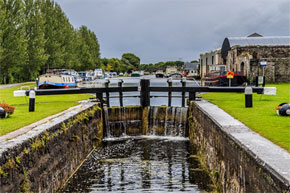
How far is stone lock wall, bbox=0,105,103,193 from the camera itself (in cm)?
648

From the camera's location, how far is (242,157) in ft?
21.6

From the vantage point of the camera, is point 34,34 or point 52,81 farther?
point 34,34

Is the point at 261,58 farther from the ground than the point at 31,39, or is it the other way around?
the point at 31,39

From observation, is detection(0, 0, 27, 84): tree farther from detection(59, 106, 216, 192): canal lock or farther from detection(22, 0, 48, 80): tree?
detection(59, 106, 216, 192): canal lock

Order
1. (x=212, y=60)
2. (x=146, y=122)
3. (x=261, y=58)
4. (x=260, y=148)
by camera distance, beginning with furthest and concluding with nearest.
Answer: (x=212, y=60), (x=261, y=58), (x=146, y=122), (x=260, y=148)

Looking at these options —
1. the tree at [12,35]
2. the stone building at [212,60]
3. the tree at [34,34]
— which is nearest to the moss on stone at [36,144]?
the tree at [12,35]

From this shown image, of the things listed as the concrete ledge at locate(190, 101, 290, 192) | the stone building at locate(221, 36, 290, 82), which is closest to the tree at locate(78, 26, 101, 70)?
the stone building at locate(221, 36, 290, 82)

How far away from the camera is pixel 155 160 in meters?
12.2

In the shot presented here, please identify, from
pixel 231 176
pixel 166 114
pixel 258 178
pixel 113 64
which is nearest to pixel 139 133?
pixel 166 114

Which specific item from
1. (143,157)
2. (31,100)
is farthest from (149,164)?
(31,100)

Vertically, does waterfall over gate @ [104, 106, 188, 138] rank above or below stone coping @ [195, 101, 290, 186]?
below

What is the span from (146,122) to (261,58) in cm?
2027

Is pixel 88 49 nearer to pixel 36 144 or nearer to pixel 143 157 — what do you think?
pixel 143 157

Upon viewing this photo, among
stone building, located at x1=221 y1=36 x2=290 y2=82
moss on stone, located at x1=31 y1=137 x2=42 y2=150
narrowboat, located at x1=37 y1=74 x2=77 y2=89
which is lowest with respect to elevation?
moss on stone, located at x1=31 y1=137 x2=42 y2=150
